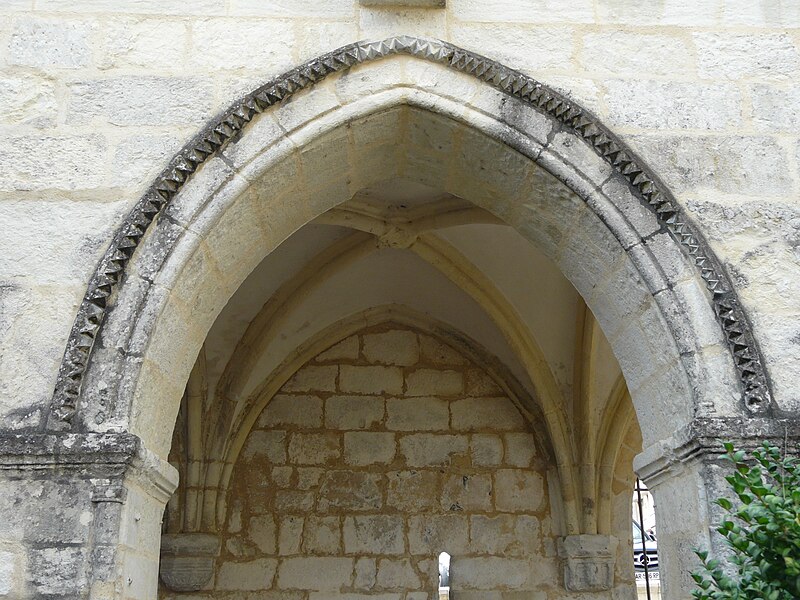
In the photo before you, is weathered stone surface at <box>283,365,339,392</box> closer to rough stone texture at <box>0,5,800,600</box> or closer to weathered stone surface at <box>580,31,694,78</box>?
rough stone texture at <box>0,5,800,600</box>

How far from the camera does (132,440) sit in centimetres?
258

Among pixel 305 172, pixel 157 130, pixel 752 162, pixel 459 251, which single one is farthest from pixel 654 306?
pixel 459 251

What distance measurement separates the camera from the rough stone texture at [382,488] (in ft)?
18.2

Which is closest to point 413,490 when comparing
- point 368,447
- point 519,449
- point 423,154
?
point 368,447

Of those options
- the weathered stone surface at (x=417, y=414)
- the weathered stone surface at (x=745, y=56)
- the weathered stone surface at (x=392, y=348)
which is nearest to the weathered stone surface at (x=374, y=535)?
the weathered stone surface at (x=417, y=414)

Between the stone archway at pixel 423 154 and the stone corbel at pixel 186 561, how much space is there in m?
2.71

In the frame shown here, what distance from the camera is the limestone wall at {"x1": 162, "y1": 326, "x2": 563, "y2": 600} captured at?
219 inches

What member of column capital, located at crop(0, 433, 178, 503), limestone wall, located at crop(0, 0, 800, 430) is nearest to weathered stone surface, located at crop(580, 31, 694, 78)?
limestone wall, located at crop(0, 0, 800, 430)

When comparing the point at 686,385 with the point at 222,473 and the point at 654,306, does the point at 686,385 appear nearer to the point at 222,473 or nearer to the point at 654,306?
the point at 654,306

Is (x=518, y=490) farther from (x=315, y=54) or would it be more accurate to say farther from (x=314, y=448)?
(x=315, y=54)

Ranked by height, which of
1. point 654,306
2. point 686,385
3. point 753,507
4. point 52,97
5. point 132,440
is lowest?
point 753,507

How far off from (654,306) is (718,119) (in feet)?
2.54

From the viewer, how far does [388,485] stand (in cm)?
577

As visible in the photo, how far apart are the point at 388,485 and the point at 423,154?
9.90 feet
